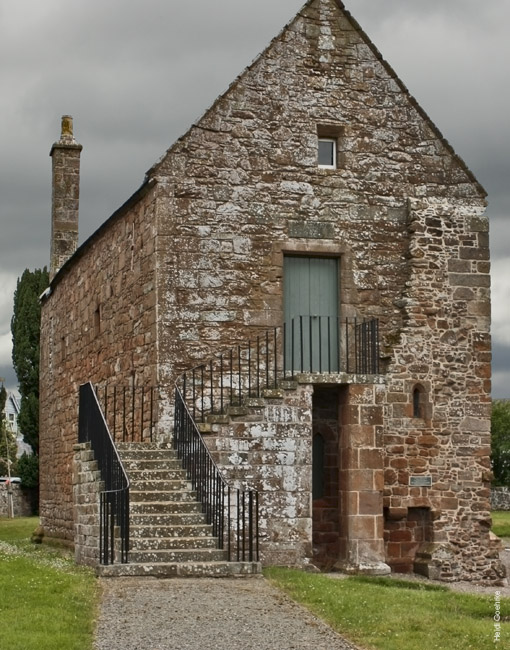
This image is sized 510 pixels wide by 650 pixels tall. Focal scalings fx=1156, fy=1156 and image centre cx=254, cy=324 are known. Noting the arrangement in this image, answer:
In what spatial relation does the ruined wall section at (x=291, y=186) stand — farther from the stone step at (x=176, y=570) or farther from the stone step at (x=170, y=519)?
the stone step at (x=176, y=570)

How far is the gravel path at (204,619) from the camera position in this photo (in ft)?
32.2

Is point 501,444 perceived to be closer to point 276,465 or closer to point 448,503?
point 448,503

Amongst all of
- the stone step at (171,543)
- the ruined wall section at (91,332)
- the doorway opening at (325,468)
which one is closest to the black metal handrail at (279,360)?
the doorway opening at (325,468)

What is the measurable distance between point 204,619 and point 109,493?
400cm

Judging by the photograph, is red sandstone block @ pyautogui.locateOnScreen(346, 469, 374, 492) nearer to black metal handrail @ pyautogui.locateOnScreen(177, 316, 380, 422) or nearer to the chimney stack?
black metal handrail @ pyautogui.locateOnScreen(177, 316, 380, 422)

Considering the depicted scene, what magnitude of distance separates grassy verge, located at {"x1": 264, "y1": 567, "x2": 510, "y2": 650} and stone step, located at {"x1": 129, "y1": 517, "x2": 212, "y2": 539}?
1.10 m

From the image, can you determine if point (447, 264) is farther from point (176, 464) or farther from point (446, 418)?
point (176, 464)

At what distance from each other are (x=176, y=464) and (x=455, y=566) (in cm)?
519

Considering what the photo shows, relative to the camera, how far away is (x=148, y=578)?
13477 millimetres

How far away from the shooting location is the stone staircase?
1364 centimetres

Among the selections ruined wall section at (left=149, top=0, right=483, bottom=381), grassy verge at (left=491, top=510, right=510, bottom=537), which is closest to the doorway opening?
ruined wall section at (left=149, top=0, right=483, bottom=381)

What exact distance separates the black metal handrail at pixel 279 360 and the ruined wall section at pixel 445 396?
0.64 metres

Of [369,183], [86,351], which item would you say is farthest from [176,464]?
[86,351]

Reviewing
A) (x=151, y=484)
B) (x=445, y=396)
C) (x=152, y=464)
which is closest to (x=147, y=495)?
(x=151, y=484)
